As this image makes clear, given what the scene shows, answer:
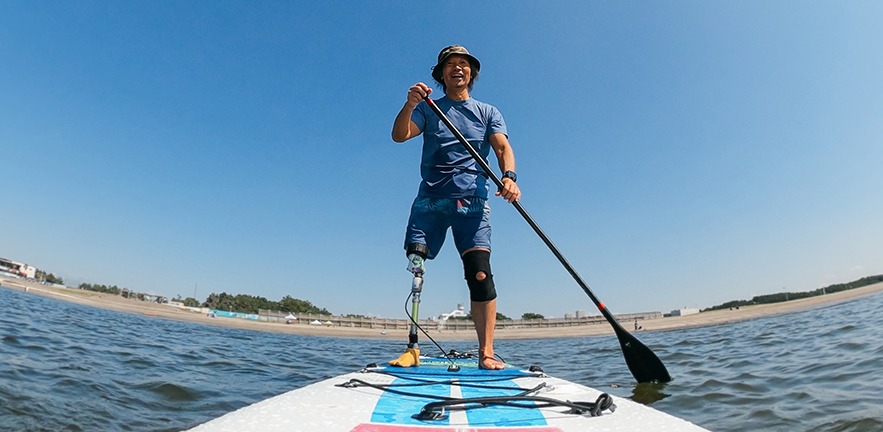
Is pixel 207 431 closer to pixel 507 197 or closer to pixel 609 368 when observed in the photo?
pixel 507 197

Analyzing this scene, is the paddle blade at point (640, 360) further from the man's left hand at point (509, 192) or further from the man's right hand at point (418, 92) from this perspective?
the man's right hand at point (418, 92)

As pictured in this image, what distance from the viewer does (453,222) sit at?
13.2 ft

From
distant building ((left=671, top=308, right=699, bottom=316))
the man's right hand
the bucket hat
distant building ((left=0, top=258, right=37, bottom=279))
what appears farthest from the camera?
distant building ((left=0, top=258, right=37, bottom=279))

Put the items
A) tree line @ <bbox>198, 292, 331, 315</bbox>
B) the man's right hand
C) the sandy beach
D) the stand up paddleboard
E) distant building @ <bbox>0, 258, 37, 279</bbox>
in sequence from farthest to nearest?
distant building @ <bbox>0, 258, 37, 279</bbox>, tree line @ <bbox>198, 292, 331, 315</bbox>, the sandy beach, the man's right hand, the stand up paddleboard

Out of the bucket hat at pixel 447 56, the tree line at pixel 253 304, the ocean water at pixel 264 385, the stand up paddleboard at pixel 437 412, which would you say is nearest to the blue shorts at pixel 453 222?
the bucket hat at pixel 447 56

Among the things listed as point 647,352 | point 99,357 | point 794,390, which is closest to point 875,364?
point 794,390

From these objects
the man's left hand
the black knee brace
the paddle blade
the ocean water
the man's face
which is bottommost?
the ocean water

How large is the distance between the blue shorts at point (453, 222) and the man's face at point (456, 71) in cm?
121

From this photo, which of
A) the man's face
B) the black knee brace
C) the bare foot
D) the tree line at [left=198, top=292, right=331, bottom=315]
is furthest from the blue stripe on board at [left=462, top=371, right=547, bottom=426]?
the tree line at [left=198, top=292, right=331, bottom=315]

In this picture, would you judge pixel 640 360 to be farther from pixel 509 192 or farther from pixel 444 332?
pixel 444 332

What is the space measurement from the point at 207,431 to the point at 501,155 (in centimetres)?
339

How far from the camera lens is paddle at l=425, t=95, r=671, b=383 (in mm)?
3830

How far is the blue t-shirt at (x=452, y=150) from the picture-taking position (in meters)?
4.00

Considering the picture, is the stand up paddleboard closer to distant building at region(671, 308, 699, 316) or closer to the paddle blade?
the paddle blade
